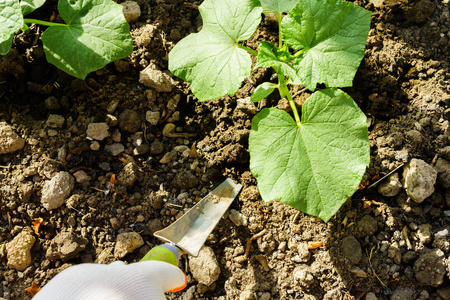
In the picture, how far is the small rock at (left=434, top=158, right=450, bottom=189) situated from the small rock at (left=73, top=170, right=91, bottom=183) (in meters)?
2.10

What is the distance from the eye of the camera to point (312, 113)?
71.5 inches

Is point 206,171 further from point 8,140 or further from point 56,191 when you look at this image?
point 8,140

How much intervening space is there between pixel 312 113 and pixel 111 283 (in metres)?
1.23

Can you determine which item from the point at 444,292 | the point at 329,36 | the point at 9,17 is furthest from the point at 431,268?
the point at 9,17

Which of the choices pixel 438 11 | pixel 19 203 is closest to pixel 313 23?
pixel 438 11

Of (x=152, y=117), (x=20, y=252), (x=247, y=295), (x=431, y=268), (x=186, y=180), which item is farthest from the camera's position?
(x=152, y=117)

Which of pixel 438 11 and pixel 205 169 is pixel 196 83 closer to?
pixel 205 169

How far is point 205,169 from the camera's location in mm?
2256

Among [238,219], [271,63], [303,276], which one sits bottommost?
[303,276]

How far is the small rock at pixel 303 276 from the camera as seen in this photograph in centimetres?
198

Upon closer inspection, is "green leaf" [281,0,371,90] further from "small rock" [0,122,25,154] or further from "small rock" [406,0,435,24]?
"small rock" [0,122,25,154]

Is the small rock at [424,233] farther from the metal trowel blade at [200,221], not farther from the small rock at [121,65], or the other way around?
the small rock at [121,65]

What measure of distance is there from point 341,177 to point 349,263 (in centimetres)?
58

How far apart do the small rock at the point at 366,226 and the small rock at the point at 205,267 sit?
85 centimetres
